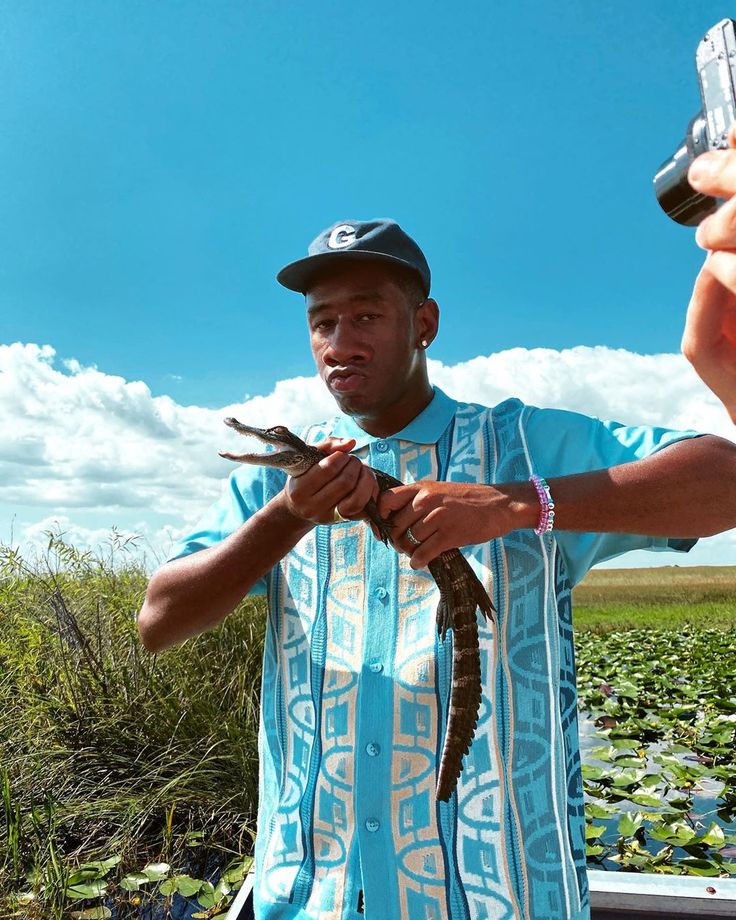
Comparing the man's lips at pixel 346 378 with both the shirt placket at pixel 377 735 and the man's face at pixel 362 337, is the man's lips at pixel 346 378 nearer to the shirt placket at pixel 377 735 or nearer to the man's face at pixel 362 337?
the man's face at pixel 362 337

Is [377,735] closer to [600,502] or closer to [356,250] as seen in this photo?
[600,502]

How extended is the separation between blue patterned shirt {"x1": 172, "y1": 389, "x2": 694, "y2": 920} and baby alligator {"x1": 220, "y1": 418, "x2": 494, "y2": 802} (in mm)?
66

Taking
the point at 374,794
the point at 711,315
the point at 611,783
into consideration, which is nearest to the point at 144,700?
the point at 611,783

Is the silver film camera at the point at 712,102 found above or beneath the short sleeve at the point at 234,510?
above

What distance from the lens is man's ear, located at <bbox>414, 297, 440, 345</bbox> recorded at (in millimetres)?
2355

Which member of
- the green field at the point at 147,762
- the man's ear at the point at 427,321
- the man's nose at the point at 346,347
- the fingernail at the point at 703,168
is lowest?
the green field at the point at 147,762

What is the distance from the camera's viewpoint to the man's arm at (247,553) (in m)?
1.76

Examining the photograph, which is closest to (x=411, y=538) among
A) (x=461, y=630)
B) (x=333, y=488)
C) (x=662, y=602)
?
(x=333, y=488)

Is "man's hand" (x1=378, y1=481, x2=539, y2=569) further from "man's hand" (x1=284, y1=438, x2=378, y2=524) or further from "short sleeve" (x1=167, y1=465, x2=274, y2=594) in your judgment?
"short sleeve" (x1=167, y1=465, x2=274, y2=594)

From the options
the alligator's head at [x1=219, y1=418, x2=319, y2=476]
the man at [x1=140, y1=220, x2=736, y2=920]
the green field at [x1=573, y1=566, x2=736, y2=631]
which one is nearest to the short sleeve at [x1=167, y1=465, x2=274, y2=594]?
the man at [x1=140, y1=220, x2=736, y2=920]

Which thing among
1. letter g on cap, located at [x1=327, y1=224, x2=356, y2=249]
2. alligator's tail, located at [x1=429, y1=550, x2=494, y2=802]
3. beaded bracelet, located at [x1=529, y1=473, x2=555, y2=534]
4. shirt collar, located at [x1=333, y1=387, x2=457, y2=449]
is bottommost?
alligator's tail, located at [x1=429, y1=550, x2=494, y2=802]

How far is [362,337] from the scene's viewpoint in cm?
214

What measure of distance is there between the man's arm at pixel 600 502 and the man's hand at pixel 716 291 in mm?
795

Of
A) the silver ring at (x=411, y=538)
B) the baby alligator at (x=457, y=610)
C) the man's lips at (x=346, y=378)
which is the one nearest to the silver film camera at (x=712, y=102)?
the silver ring at (x=411, y=538)
